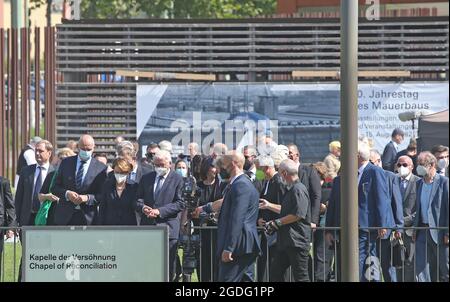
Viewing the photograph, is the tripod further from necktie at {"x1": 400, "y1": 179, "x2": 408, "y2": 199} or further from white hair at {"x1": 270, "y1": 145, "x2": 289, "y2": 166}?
necktie at {"x1": 400, "y1": 179, "x2": 408, "y2": 199}

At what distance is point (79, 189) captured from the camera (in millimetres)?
14406

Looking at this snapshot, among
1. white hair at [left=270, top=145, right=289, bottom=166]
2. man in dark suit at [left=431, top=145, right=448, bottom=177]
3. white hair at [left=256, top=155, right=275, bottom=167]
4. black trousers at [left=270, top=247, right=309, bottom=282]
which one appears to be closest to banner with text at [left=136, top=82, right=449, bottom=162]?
man in dark suit at [left=431, top=145, right=448, bottom=177]

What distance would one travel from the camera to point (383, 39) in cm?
2503

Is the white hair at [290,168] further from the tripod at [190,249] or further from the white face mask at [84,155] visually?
the white face mask at [84,155]

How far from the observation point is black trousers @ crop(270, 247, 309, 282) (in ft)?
43.3

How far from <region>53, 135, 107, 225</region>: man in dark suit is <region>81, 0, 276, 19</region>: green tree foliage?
23946mm

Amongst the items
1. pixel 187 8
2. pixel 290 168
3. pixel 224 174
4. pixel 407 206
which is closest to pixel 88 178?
pixel 224 174

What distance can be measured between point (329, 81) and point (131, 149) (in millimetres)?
10325

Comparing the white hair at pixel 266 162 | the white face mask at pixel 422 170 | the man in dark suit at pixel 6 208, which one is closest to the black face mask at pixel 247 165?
the white hair at pixel 266 162

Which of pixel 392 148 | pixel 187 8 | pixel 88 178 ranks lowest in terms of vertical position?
pixel 88 178

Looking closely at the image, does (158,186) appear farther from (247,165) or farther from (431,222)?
(431,222)

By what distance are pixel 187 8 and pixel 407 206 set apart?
81.7 ft
